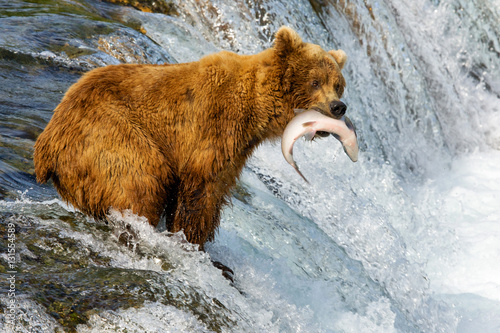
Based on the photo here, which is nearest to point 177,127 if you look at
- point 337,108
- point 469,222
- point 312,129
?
point 312,129

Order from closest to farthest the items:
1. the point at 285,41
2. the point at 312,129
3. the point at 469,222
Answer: the point at 312,129 → the point at 285,41 → the point at 469,222

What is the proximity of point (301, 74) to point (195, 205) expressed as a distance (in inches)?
47.3

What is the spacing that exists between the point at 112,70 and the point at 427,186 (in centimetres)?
659

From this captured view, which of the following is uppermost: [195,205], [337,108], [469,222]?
[337,108]

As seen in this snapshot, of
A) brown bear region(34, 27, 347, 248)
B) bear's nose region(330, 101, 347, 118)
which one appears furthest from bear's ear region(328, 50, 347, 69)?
bear's nose region(330, 101, 347, 118)

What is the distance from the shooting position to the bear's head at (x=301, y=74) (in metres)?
4.19

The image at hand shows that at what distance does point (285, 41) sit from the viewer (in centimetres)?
421

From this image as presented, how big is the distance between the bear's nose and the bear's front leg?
0.95 metres

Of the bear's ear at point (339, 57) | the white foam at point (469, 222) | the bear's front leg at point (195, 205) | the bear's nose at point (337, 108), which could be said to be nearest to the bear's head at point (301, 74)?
the bear's nose at point (337, 108)

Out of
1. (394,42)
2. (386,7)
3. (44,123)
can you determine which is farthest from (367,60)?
(44,123)

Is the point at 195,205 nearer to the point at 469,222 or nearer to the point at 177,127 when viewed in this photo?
the point at 177,127

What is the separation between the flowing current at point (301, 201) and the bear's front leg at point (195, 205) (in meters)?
0.12

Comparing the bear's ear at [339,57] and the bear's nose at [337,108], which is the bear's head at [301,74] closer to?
the bear's nose at [337,108]

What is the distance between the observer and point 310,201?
6.28 metres
